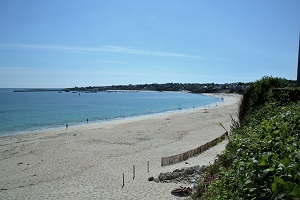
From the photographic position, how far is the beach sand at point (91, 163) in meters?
13.6

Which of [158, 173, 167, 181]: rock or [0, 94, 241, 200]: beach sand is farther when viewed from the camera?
[158, 173, 167, 181]: rock

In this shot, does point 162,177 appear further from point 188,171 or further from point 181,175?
point 188,171

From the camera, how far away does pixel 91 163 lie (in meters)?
20.0

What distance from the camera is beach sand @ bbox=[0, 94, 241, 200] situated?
13.6 meters

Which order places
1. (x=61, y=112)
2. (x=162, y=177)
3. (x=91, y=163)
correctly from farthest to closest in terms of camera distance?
(x=61, y=112) → (x=91, y=163) → (x=162, y=177)

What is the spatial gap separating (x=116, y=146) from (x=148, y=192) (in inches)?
557

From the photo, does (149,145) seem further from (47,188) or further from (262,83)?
(262,83)

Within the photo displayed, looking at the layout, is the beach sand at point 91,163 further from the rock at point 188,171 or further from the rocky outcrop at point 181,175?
the rock at point 188,171

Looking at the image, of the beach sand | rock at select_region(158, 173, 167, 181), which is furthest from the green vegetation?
the beach sand

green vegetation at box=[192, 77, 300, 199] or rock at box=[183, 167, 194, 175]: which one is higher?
green vegetation at box=[192, 77, 300, 199]

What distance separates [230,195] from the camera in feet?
12.3

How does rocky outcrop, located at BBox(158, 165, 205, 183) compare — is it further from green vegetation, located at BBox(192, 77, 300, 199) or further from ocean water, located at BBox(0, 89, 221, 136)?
ocean water, located at BBox(0, 89, 221, 136)

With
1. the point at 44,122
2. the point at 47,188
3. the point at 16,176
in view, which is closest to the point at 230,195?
the point at 47,188

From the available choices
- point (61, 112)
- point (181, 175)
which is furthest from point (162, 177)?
point (61, 112)
